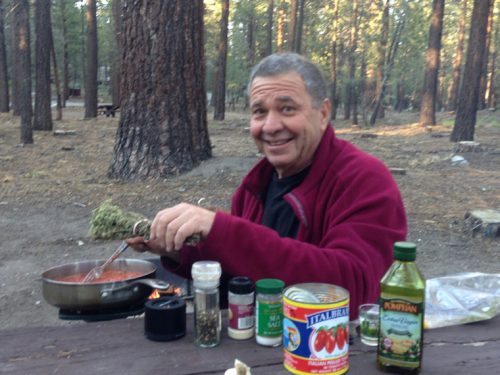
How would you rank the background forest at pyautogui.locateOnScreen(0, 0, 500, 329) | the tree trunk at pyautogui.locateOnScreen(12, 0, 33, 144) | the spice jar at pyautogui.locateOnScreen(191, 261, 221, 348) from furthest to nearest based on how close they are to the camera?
the tree trunk at pyautogui.locateOnScreen(12, 0, 33, 144)
the background forest at pyautogui.locateOnScreen(0, 0, 500, 329)
the spice jar at pyautogui.locateOnScreen(191, 261, 221, 348)

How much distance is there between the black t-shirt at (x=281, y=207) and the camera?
2.37m

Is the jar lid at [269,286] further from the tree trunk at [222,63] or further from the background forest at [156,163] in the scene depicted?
the tree trunk at [222,63]

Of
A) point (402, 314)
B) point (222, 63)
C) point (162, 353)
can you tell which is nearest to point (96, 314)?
point (162, 353)

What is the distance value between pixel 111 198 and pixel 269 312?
21.3 ft

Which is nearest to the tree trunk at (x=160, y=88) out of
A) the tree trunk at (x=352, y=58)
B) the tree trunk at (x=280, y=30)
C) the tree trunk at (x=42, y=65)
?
the tree trunk at (x=42, y=65)

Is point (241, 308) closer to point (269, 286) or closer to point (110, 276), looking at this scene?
point (269, 286)

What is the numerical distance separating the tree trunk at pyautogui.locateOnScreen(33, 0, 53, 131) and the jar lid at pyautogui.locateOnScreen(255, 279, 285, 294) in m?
16.4

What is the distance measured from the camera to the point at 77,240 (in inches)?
256

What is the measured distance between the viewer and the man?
1.86 m

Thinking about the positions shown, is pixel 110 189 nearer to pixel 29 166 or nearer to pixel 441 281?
pixel 29 166

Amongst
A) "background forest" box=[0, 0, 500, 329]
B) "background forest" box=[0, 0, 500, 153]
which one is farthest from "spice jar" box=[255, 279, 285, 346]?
"background forest" box=[0, 0, 500, 153]

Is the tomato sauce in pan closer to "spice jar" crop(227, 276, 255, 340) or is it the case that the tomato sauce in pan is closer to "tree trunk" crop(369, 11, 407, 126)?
"spice jar" crop(227, 276, 255, 340)

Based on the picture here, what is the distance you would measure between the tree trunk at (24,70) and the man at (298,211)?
1226cm

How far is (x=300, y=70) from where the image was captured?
2.31 metres
